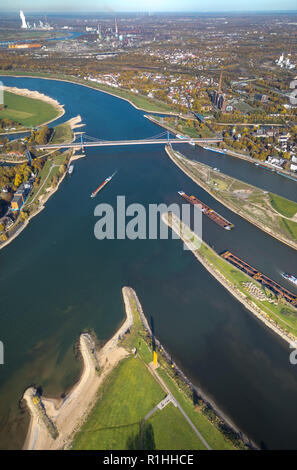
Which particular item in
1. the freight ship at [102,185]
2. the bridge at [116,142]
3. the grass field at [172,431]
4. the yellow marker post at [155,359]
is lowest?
the grass field at [172,431]

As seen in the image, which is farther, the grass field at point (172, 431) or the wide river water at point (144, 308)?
the wide river water at point (144, 308)

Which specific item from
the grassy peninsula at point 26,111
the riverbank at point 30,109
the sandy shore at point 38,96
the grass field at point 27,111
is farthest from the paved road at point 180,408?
the sandy shore at point 38,96

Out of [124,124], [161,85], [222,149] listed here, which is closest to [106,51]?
[161,85]

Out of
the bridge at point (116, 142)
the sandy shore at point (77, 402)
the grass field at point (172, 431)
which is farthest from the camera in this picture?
the bridge at point (116, 142)

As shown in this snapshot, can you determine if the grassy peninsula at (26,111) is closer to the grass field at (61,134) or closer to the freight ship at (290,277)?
the grass field at (61,134)

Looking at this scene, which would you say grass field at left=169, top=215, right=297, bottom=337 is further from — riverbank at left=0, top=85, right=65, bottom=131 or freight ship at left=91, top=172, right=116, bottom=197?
riverbank at left=0, top=85, right=65, bottom=131

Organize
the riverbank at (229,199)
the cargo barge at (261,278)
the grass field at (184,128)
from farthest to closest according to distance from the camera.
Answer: the grass field at (184,128) < the riverbank at (229,199) < the cargo barge at (261,278)
